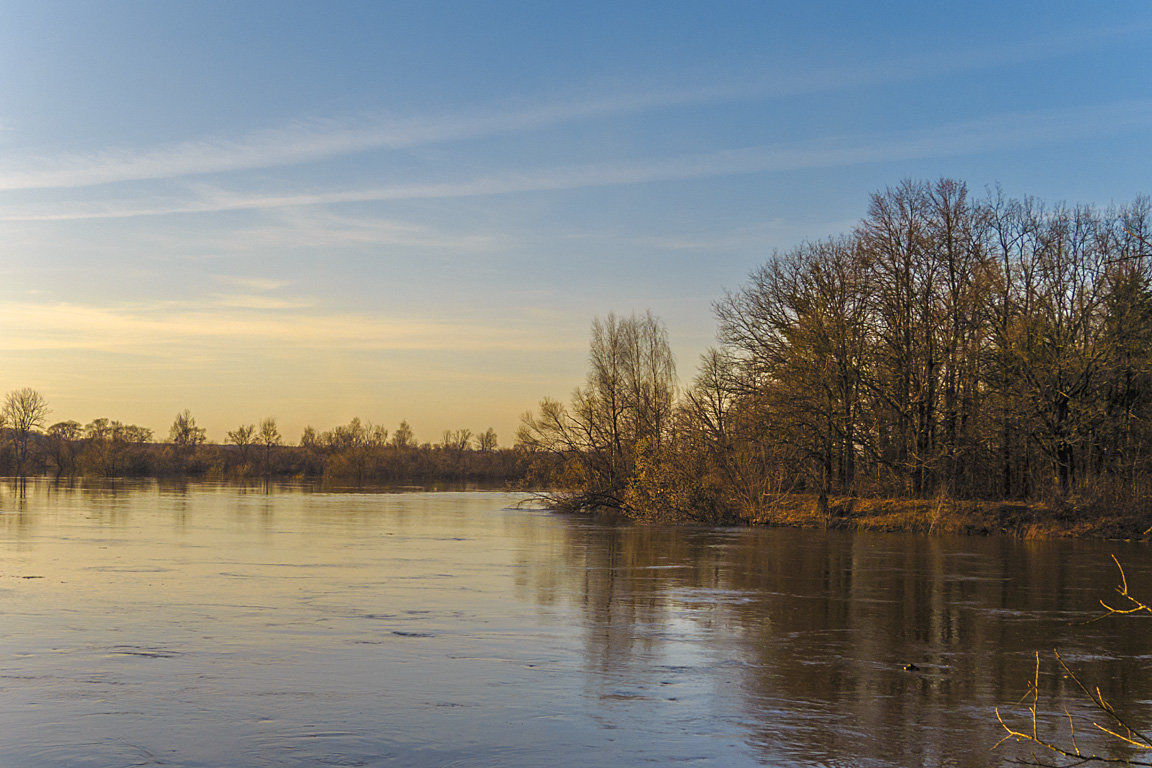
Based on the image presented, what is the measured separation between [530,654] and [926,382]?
28.5 m

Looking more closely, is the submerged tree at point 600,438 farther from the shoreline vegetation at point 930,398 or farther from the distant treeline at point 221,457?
the distant treeline at point 221,457

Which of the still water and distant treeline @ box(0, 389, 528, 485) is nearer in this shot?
the still water

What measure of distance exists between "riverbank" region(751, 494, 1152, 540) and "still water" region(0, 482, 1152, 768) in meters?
7.20

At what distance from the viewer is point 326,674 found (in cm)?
1014

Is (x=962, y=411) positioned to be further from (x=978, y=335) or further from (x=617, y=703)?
(x=617, y=703)

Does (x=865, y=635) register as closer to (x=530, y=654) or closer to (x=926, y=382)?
(x=530, y=654)

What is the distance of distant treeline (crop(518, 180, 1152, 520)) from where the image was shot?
3356 centimetres

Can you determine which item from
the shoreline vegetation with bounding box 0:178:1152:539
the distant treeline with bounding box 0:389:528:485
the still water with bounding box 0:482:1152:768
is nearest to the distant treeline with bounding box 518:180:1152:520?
the shoreline vegetation with bounding box 0:178:1152:539

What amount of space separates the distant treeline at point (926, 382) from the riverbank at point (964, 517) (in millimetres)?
601

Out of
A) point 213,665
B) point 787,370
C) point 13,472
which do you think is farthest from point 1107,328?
point 13,472

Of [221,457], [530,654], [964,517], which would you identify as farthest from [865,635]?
[221,457]

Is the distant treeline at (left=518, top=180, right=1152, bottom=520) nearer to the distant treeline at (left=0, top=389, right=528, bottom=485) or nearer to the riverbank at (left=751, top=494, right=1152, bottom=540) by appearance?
the riverbank at (left=751, top=494, right=1152, bottom=540)

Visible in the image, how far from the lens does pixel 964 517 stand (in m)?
33.0

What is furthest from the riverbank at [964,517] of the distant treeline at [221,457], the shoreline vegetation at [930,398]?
the distant treeline at [221,457]
